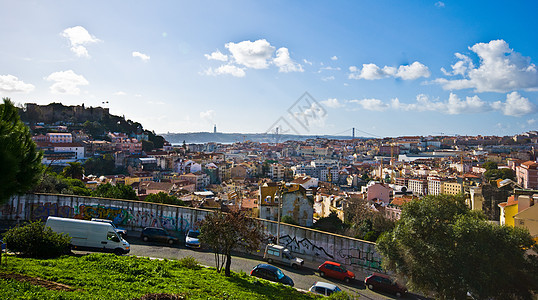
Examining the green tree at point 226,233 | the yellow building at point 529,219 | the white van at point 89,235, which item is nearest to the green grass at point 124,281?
the green tree at point 226,233

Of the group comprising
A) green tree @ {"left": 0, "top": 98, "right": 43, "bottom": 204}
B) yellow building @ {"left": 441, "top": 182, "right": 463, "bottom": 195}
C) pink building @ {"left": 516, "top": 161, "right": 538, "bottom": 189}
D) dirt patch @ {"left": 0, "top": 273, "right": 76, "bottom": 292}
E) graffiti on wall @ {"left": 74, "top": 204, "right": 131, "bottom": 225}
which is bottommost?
yellow building @ {"left": 441, "top": 182, "right": 463, "bottom": 195}

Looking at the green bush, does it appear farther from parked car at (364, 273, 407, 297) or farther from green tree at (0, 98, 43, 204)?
parked car at (364, 273, 407, 297)

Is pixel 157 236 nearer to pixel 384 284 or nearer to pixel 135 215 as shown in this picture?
pixel 135 215

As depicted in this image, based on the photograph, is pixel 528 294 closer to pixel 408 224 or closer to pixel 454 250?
pixel 454 250

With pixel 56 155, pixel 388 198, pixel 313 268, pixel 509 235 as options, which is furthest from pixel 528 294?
pixel 56 155

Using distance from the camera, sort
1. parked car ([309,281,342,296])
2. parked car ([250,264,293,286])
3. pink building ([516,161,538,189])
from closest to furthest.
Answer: parked car ([309,281,342,296]), parked car ([250,264,293,286]), pink building ([516,161,538,189])

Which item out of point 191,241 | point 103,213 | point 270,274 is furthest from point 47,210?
point 270,274

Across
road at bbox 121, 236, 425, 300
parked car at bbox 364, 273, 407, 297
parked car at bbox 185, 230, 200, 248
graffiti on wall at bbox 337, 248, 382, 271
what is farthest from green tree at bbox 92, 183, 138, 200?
parked car at bbox 364, 273, 407, 297
